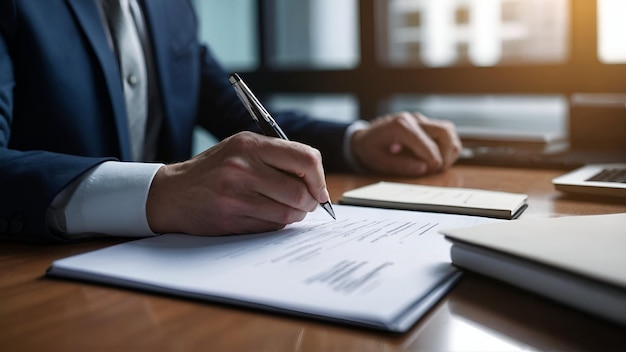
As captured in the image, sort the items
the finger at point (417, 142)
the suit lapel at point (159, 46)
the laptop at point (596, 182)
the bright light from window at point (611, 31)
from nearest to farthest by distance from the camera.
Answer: the laptop at point (596, 182) → the finger at point (417, 142) → the suit lapel at point (159, 46) → the bright light from window at point (611, 31)

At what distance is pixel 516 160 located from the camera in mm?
1323

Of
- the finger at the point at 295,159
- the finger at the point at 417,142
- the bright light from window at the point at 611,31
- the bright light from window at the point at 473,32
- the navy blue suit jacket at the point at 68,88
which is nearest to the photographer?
the finger at the point at 295,159

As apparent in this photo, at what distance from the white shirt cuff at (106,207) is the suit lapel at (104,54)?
0.43 meters

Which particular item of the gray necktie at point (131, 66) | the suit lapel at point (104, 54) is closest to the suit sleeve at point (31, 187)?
the suit lapel at point (104, 54)

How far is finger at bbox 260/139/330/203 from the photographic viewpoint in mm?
685

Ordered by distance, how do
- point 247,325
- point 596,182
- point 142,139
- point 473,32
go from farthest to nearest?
point 473,32 < point 142,139 < point 596,182 < point 247,325

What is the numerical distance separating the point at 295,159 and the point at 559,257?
30 centimetres

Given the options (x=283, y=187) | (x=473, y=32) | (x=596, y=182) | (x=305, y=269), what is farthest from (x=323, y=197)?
(x=473, y=32)

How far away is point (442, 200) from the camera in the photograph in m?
0.88

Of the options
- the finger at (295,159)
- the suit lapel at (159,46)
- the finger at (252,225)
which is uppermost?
the suit lapel at (159,46)

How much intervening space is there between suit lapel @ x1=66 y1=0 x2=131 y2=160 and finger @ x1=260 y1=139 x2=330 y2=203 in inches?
22.4

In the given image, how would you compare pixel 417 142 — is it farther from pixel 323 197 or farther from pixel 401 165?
pixel 323 197

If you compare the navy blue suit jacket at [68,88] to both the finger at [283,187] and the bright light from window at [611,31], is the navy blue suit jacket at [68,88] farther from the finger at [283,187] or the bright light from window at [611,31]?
the bright light from window at [611,31]

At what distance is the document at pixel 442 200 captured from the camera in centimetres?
83
